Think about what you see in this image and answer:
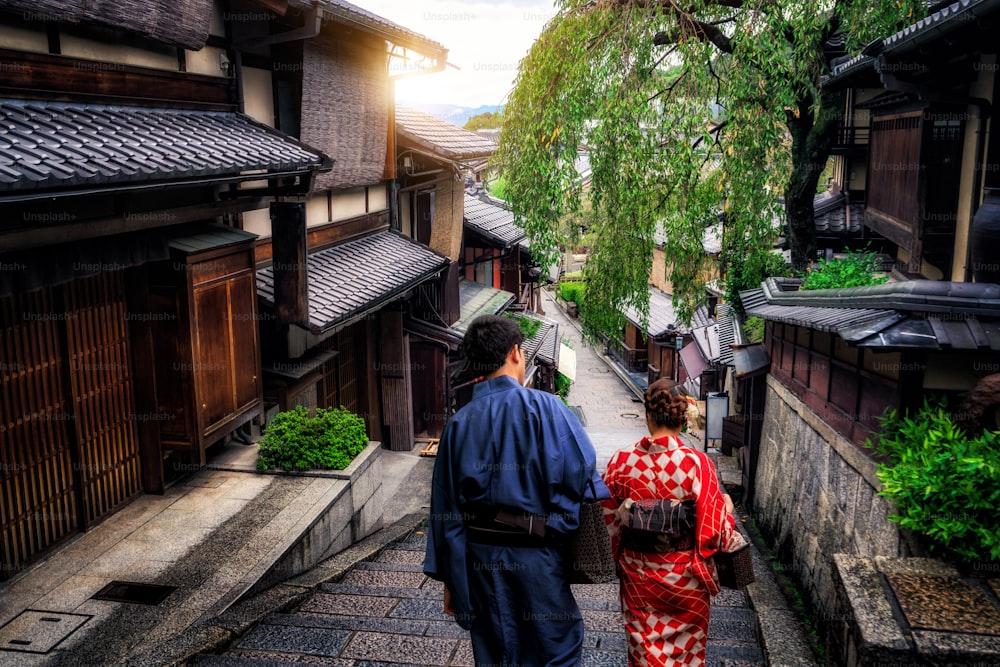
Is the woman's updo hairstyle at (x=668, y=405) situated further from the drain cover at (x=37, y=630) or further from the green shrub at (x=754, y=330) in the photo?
the green shrub at (x=754, y=330)

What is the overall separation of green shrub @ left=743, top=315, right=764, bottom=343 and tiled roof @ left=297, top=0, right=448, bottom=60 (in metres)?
8.21

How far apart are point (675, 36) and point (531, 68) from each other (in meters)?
2.14

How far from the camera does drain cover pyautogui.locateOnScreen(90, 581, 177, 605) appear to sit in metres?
6.23

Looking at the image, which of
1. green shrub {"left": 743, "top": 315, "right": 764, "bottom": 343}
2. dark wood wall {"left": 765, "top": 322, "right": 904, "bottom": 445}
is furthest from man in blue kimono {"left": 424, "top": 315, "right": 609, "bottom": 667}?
green shrub {"left": 743, "top": 315, "right": 764, "bottom": 343}

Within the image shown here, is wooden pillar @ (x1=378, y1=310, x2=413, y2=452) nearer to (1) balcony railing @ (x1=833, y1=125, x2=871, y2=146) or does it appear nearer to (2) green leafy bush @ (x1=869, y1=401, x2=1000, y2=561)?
(2) green leafy bush @ (x1=869, y1=401, x2=1000, y2=561)

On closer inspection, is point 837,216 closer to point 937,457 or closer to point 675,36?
point 675,36

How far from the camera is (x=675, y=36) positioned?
10.9 meters

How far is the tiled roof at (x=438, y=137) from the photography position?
14883mm

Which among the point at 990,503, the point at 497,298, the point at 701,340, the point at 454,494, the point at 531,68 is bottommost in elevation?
the point at 701,340

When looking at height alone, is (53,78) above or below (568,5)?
below

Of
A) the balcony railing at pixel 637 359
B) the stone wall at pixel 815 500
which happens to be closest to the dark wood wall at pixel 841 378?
the stone wall at pixel 815 500

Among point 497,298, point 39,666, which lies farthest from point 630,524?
A: point 497,298

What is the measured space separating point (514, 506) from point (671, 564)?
1261mm

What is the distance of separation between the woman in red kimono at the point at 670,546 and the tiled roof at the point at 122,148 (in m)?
4.28
